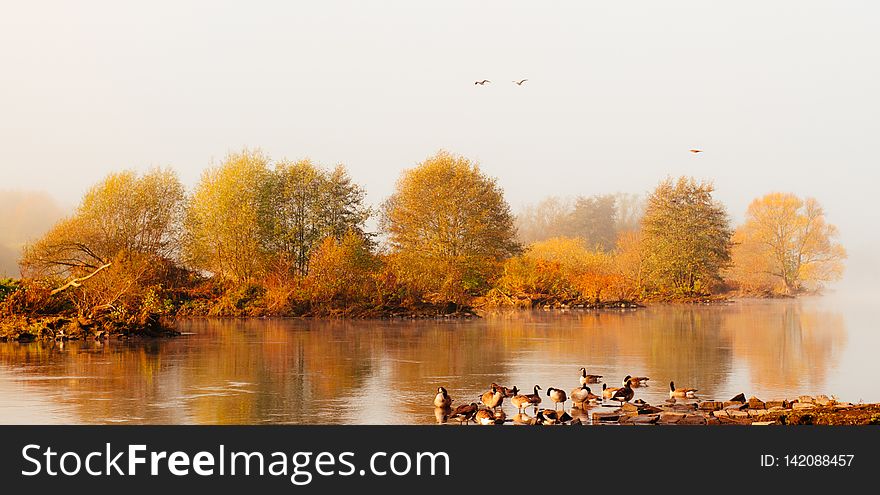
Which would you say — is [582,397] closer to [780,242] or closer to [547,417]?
[547,417]

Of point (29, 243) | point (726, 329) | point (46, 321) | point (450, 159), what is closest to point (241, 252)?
point (29, 243)

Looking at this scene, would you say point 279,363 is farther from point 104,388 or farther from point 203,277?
point 203,277

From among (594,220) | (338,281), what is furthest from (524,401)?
(594,220)

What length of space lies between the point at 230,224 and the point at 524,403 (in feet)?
114

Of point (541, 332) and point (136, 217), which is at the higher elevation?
point (136, 217)

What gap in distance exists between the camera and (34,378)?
A: 55.0 feet

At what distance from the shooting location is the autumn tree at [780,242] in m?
79.4

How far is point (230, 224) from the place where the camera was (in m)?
45.3

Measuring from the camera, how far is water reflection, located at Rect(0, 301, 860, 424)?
1319 centimetres

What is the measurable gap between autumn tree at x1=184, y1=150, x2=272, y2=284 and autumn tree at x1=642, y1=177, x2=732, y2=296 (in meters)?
28.5

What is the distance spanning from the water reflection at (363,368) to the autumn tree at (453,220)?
1760 centimetres

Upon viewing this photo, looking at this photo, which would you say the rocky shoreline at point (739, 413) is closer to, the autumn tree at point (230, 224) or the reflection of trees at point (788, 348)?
the reflection of trees at point (788, 348)

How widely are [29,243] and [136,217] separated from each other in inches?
211

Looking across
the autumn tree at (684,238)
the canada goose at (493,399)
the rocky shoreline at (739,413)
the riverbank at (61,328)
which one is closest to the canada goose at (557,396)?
the rocky shoreline at (739,413)
